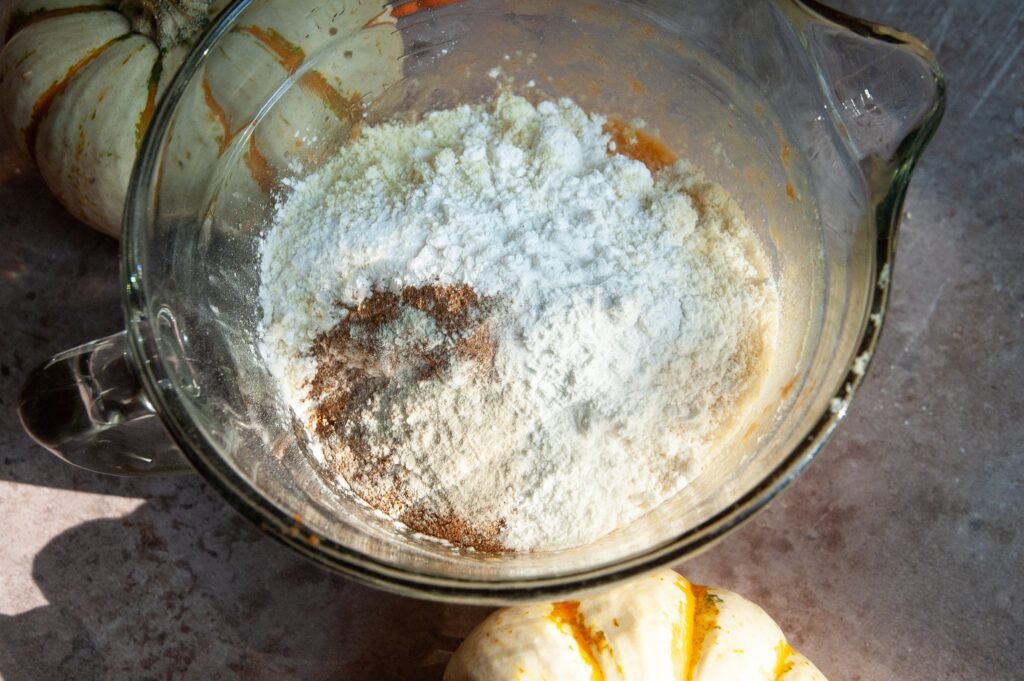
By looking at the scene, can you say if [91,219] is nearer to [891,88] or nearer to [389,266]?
[389,266]

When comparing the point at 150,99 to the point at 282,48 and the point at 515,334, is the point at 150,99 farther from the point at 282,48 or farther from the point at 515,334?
the point at 515,334

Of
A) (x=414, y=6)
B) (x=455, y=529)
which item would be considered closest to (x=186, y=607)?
(x=455, y=529)

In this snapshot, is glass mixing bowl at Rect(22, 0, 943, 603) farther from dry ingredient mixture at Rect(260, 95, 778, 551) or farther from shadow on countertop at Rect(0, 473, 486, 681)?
shadow on countertop at Rect(0, 473, 486, 681)

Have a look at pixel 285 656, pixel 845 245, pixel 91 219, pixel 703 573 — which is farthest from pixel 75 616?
pixel 845 245

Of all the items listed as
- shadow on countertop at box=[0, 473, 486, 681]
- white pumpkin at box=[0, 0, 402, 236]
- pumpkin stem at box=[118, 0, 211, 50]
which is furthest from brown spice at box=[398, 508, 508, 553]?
pumpkin stem at box=[118, 0, 211, 50]

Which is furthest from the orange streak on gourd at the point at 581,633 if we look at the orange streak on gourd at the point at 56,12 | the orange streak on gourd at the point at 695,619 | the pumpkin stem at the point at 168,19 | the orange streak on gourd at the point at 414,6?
the orange streak on gourd at the point at 56,12
